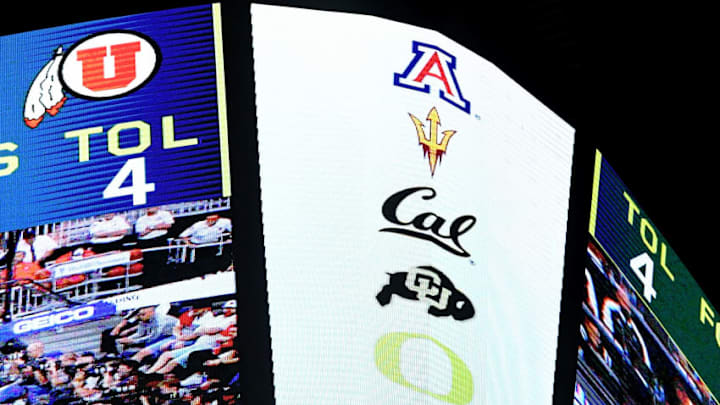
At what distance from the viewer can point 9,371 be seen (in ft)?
51.7

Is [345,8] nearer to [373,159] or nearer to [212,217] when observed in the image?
[373,159]

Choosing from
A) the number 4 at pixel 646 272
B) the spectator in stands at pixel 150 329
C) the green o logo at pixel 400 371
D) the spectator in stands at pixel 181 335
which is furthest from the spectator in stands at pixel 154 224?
the number 4 at pixel 646 272

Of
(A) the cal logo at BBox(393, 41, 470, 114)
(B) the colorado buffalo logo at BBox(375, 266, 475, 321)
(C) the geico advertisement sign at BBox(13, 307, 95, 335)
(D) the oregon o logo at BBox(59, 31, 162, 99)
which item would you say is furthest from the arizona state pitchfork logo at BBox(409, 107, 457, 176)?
(C) the geico advertisement sign at BBox(13, 307, 95, 335)

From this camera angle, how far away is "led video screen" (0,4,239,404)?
1557 centimetres

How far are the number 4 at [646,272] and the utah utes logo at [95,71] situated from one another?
244 inches

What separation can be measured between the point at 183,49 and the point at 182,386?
3663 mm

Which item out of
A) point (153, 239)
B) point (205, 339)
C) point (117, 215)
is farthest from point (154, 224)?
point (205, 339)

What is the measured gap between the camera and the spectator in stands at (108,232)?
16125 millimetres

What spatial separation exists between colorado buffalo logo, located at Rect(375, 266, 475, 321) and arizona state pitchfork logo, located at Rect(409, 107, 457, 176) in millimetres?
1203

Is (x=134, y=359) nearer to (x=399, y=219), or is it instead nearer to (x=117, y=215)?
(x=117, y=215)

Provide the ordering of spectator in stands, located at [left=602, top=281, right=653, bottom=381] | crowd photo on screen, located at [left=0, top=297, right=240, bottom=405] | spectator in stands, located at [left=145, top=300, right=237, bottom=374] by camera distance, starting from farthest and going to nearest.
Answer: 1. spectator in stands, located at [left=602, top=281, right=653, bottom=381]
2. spectator in stands, located at [left=145, top=300, right=237, bottom=374]
3. crowd photo on screen, located at [left=0, top=297, right=240, bottom=405]

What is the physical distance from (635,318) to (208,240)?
551cm

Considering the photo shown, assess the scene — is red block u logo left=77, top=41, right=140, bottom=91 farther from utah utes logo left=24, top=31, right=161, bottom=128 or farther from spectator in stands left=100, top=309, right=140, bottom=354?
spectator in stands left=100, top=309, right=140, bottom=354

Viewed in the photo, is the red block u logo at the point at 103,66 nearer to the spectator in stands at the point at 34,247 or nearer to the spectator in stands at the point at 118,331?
the spectator in stands at the point at 34,247
